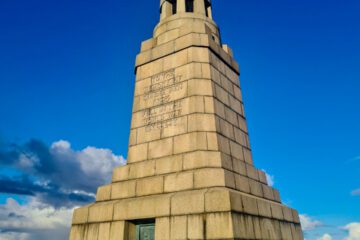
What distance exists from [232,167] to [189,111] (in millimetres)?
2429

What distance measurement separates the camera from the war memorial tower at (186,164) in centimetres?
768

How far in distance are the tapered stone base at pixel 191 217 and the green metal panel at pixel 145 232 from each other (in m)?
0.22

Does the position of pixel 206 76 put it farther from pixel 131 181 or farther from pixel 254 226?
pixel 254 226

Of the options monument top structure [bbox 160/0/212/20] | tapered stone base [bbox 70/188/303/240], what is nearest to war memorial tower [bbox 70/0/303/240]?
tapered stone base [bbox 70/188/303/240]

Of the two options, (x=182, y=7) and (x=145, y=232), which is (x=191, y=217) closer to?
(x=145, y=232)

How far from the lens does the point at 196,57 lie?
11.1m

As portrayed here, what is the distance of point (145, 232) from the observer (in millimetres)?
8531

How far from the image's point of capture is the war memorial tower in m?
7.68

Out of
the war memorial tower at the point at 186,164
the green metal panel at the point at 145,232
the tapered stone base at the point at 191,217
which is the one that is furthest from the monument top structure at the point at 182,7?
the green metal panel at the point at 145,232

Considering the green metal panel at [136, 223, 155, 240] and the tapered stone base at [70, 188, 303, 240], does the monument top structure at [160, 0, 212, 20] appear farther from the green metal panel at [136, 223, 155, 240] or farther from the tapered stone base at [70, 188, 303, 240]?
the green metal panel at [136, 223, 155, 240]

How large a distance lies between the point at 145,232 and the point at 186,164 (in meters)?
2.38

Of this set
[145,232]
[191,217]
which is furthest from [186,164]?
[145,232]

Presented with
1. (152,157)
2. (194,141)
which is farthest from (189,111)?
(152,157)

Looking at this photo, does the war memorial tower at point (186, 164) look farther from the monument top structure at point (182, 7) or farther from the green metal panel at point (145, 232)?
the monument top structure at point (182, 7)
